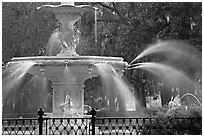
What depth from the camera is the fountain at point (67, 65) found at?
11.7 m

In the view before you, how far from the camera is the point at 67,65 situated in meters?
11.6

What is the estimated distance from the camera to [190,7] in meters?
20.4

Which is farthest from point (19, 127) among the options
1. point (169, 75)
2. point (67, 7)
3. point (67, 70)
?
point (169, 75)

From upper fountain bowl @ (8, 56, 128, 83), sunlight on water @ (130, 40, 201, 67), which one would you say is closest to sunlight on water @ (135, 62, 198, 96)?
sunlight on water @ (130, 40, 201, 67)

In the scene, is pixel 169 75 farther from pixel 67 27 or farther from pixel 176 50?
pixel 67 27

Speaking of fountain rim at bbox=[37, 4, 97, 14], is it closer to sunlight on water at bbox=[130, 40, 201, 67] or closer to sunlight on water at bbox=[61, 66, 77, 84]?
sunlight on water at bbox=[61, 66, 77, 84]

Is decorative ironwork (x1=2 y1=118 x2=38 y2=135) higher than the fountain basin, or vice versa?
the fountain basin

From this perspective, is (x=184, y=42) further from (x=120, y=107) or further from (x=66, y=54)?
(x=66, y=54)

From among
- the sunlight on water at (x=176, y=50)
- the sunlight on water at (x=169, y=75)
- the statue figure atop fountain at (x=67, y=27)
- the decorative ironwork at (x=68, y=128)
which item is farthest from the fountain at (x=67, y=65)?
the sunlight on water at (x=169, y=75)

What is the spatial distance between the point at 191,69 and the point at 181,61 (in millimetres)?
501

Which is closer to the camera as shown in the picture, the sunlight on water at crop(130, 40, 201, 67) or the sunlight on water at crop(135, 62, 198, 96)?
the sunlight on water at crop(130, 40, 201, 67)

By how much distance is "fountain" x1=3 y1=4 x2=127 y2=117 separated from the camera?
11.7 meters

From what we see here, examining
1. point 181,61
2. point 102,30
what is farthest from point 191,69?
point 102,30

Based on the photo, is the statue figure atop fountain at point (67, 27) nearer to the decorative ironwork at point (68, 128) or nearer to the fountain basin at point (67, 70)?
Answer: the fountain basin at point (67, 70)
